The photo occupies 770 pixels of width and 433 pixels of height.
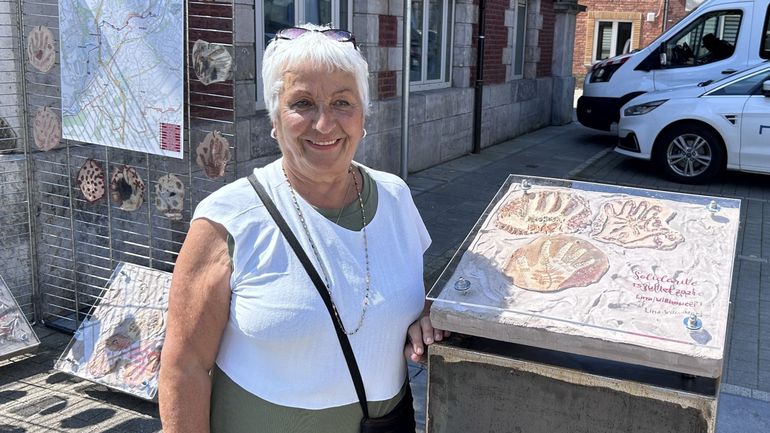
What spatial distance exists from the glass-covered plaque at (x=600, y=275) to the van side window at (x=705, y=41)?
1060 cm

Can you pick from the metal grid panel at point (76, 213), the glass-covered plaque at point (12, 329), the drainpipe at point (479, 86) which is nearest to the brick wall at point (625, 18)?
the drainpipe at point (479, 86)

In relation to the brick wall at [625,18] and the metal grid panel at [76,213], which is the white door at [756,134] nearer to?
the metal grid panel at [76,213]

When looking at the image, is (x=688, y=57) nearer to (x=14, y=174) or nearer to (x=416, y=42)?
(x=416, y=42)

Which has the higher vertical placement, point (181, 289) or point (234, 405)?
point (181, 289)

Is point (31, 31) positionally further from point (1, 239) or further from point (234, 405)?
point (234, 405)

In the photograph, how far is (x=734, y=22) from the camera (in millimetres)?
11547

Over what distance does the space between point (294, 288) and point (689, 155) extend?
9.06 m

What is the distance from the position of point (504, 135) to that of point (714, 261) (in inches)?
450

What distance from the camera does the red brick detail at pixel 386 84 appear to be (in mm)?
8712

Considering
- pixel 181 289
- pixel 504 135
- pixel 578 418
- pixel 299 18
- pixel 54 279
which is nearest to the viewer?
pixel 181 289

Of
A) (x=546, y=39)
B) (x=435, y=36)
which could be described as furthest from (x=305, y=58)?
(x=546, y=39)

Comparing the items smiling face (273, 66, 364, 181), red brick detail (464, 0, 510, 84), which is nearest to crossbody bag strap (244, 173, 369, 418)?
smiling face (273, 66, 364, 181)

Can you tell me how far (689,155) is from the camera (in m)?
9.76

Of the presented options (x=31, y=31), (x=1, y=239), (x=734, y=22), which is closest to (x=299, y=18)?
(x=31, y=31)
